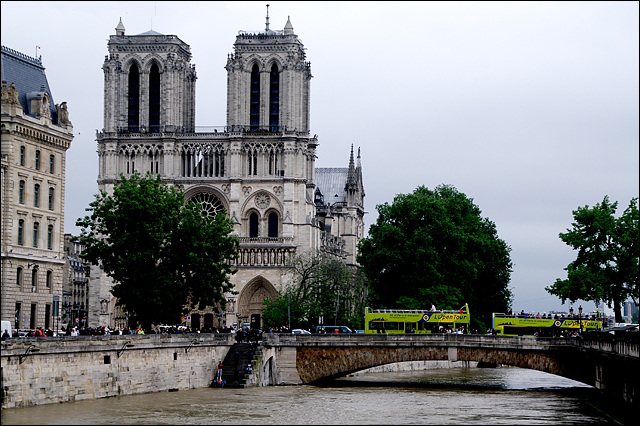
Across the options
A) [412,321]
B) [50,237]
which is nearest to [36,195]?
[50,237]

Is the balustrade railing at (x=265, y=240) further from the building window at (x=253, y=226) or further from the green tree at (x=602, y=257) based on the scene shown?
the green tree at (x=602, y=257)

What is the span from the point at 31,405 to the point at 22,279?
17.5 m

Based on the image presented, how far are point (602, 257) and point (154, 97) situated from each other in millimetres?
54967

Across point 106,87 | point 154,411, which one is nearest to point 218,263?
point 154,411

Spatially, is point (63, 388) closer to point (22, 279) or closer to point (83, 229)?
point (22, 279)

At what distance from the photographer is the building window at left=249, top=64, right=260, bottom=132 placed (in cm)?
12631

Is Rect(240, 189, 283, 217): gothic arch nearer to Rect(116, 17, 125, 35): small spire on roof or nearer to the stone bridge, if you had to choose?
Rect(116, 17, 125, 35): small spire on roof

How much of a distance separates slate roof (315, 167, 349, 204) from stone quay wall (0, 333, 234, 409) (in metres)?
87.5

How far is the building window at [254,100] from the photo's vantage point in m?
126

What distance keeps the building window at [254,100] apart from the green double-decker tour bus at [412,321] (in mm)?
40218

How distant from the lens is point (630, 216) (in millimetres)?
88562

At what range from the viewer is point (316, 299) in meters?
111

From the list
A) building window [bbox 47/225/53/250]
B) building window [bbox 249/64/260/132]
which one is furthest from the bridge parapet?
building window [bbox 249/64/260/132]

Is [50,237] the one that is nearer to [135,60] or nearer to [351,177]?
[135,60]
